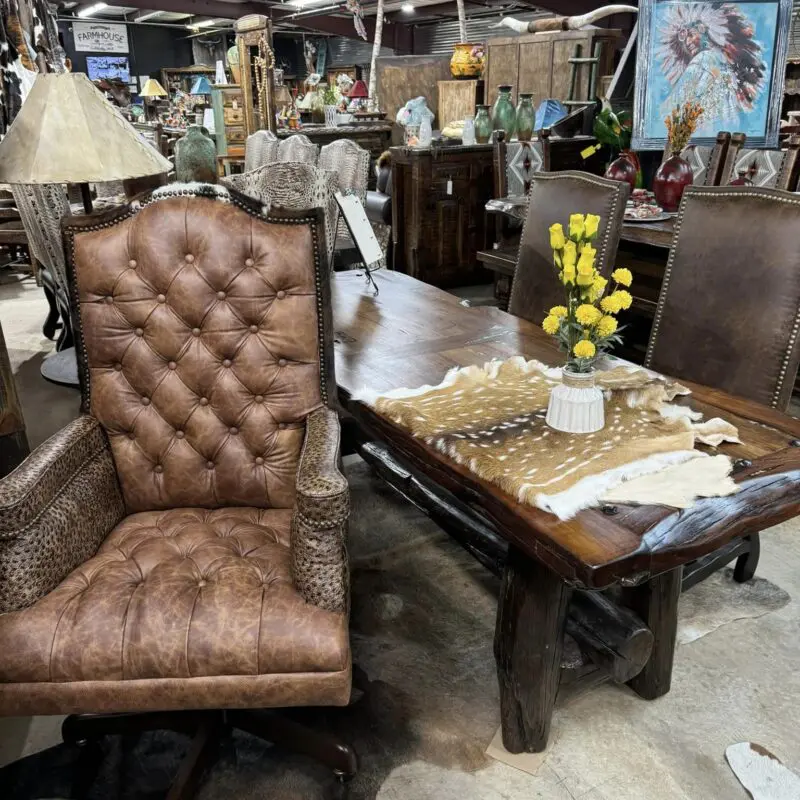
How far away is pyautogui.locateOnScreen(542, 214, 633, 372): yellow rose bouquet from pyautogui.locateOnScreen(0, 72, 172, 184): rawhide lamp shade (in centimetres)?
147

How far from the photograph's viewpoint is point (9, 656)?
4.33 feet

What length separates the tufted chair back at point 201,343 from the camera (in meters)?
1.72

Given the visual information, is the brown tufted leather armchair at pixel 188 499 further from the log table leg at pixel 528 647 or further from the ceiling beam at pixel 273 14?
the ceiling beam at pixel 273 14

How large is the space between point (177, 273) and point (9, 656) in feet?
2.91

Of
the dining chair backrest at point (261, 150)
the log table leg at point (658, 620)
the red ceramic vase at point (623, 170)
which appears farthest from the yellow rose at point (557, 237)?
the dining chair backrest at point (261, 150)

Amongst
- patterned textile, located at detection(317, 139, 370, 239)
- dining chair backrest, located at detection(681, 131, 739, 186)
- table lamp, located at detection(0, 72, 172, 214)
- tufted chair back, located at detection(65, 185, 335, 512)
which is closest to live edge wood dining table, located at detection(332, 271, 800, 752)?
tufted chair back, located at detection(65, 185, 335, 512)

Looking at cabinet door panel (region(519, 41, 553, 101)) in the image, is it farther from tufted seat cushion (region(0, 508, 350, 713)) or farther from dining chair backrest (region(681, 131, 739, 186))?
tufted seat cushion (region(0, 508, 350, 713))

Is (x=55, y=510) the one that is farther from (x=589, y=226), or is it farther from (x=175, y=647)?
(x=589, y=226)

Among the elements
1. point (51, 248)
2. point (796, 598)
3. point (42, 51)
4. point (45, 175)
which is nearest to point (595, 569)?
point (796, 598)

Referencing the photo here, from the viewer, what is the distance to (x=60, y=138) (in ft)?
7.10

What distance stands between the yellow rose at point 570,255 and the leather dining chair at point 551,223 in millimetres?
952

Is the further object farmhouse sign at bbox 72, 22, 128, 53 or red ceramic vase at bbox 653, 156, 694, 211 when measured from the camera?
farmhouse sign at bbox 72, 22, 128, 53

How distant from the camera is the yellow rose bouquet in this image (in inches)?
57.0

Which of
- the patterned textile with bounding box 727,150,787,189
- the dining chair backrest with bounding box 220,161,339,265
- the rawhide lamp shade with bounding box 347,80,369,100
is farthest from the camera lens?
the rawhide lamp shade with bounding box 347,80,369,100
